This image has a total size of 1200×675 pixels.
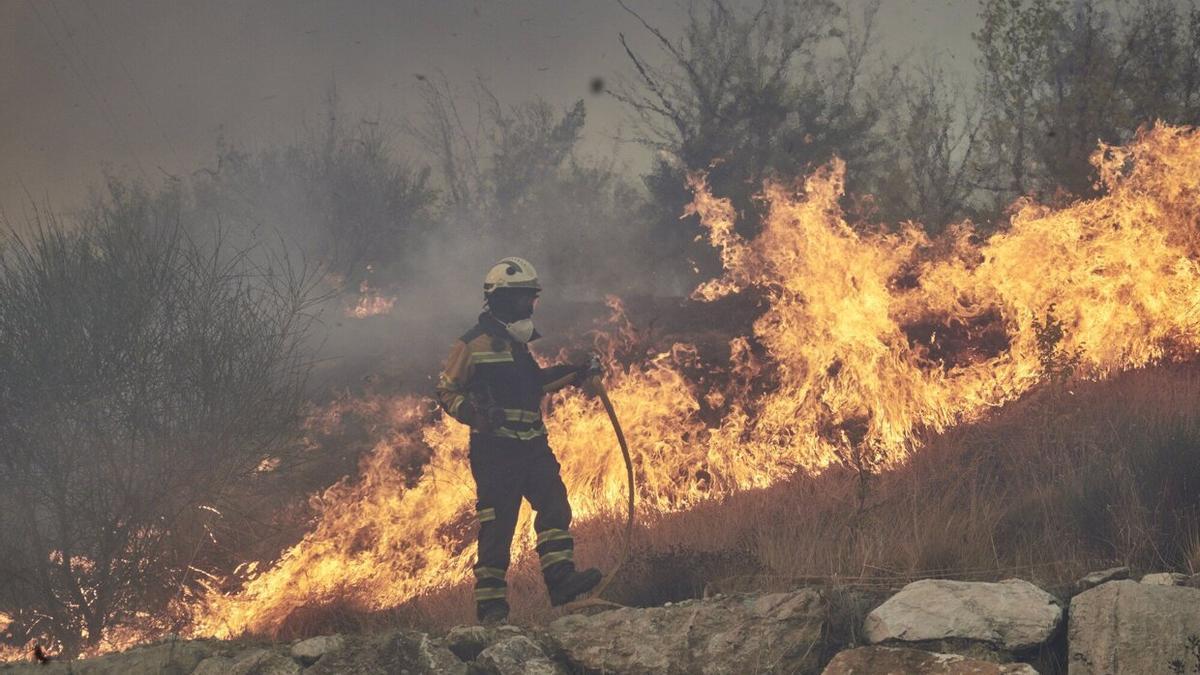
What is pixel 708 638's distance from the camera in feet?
19.0

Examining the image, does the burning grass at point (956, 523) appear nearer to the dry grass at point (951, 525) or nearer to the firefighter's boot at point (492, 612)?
the dry grass at point (951, 525)

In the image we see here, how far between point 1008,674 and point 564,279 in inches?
792

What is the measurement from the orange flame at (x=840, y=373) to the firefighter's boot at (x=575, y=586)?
7.89 ft

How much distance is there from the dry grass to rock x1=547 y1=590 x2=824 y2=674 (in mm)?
277

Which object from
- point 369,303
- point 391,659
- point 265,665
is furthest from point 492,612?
point 369,303

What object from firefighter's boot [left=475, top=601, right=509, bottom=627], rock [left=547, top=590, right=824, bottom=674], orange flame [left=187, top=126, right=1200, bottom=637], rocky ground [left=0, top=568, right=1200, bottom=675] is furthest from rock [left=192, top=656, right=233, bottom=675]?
orange flame [left=187, top=126, right=1200, bottom=637]

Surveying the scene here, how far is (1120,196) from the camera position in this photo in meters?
11.5

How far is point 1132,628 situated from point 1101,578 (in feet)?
2.43

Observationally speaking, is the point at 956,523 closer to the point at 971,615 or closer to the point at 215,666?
the point at 971,615

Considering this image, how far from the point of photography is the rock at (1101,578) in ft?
18.8

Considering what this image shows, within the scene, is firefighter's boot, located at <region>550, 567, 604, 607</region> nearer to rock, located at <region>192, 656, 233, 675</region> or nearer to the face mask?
the face mask

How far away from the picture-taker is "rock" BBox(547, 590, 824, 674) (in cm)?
563

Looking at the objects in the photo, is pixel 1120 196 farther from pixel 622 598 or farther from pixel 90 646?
pixel 90 646

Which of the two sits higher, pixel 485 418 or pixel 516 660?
pixel 485 418
